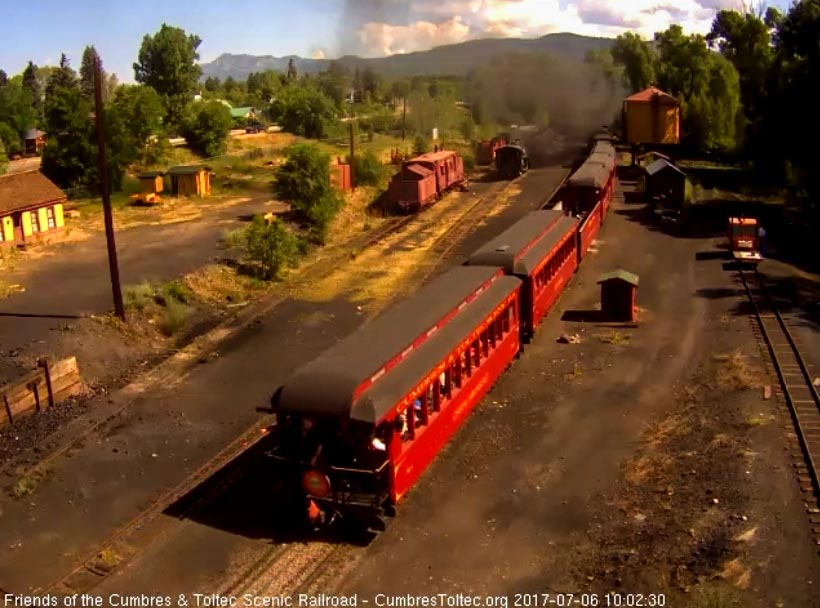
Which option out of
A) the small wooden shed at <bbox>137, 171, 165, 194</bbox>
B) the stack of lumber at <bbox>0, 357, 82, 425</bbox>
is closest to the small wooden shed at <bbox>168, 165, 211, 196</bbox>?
the small wooden shed at <bbox>137, 171, 165, 194</bbox>

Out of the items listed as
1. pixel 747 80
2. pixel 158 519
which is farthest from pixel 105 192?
pixel 747 80

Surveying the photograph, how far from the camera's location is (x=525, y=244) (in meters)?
24.3

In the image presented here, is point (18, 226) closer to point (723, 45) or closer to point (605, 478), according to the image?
point (605, 478)

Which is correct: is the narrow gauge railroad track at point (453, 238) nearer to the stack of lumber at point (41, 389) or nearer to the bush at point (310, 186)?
the bush at point (310, 186)

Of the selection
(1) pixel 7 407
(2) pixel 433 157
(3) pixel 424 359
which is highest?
(2) pixel 433 157

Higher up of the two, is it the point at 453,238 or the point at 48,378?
the point at 453,238

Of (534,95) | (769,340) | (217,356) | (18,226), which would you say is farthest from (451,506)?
(534,95)

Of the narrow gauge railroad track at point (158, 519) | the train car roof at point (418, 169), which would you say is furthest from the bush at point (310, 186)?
the narrow gauge railroad track at point (158, 519)

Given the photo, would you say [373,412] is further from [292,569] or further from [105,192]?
[105,192]

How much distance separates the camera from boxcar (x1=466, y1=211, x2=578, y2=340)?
22766 millimetres

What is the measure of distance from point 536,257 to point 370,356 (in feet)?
35.1

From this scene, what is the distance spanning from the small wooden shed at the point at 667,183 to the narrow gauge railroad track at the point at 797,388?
1510 cm

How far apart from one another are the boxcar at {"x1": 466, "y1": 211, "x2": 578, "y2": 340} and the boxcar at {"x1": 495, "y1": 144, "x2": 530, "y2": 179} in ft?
101

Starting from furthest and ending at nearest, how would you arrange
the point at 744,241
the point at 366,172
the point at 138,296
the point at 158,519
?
the point at 366,172 → the point at 744,241 → the point at 138,296 → the point at 158,519
